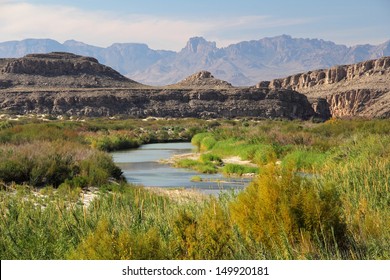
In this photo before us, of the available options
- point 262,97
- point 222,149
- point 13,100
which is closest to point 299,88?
point 262,97

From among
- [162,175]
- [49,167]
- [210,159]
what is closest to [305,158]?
[210,159]

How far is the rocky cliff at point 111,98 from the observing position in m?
83.9

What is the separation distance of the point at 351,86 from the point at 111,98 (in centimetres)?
5590

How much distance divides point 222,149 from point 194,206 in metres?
23.9

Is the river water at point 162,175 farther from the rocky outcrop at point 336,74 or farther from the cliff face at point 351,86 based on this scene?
the rocky outcrop at point 336,74

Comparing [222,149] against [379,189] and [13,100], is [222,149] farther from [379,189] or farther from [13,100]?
[13,100]

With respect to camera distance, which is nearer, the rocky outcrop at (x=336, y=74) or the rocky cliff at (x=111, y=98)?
the rocky cliff at (x=111, y=98)

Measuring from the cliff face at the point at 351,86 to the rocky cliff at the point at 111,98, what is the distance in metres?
13.5

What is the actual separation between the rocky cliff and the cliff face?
13465 mm

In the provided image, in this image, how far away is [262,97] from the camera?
93000mm

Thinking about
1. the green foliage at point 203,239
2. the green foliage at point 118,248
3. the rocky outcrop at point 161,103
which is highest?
the green foliage at point 118,248

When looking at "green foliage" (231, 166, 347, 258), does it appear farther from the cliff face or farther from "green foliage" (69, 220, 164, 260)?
the cliff face

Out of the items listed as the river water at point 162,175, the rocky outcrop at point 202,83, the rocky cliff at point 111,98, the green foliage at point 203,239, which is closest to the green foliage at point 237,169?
the river water at point 162,175

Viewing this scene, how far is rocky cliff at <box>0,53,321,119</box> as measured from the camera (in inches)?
3302
